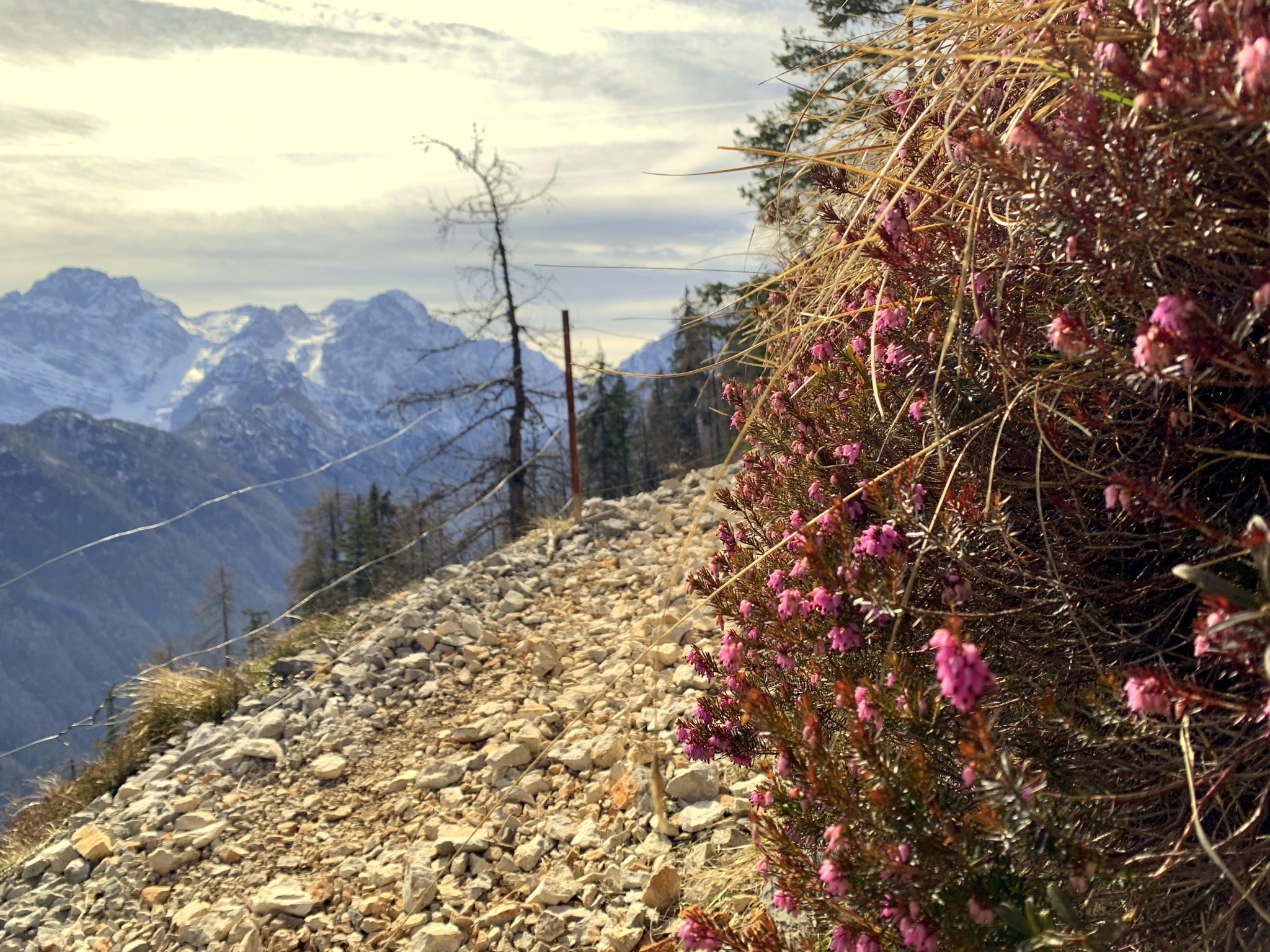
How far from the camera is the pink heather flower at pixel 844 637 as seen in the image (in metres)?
1.86

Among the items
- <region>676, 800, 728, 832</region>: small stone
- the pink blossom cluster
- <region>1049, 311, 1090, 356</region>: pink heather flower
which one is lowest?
<region>676, 800, 728, 832</region>: small stone

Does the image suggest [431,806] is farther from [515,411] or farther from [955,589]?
[515,411]

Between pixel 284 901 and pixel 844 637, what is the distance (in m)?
3.33

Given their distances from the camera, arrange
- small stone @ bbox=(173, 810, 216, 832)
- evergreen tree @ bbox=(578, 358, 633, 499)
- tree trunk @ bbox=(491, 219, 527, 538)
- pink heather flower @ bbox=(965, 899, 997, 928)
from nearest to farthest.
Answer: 1. pink heather flower @ bbox=(965, 899, 997, 928)
2. small stone @ bbox=(173, 810, 216, 832)
3. tree trunk @ bbox=(491, 219, 527, 538)
4. evergreen tree @ bbox=(578, 358, 633, 499)

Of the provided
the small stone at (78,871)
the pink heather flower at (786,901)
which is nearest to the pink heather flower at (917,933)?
the pink heather flower at (786,901)

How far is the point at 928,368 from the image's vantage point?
202 centimetres

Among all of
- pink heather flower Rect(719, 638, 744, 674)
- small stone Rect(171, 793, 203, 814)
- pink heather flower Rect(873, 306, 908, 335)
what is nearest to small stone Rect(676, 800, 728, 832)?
pink heather flower Rect(719, 638, 744, 674)

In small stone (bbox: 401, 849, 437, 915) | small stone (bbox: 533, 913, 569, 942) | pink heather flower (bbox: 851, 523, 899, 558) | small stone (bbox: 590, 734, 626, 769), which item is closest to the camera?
pink heather flower (bbox: 851, 523, 899, 558)

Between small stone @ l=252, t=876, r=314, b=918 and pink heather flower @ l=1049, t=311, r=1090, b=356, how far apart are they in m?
3.96

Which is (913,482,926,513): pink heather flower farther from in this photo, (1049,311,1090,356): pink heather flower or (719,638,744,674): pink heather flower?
(719,638,744,674): pink heather flower

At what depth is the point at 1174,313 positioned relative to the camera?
1.25m

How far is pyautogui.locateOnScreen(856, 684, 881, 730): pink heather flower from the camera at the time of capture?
1.56 metres

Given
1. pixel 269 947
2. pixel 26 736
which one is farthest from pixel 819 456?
pixel 26 736

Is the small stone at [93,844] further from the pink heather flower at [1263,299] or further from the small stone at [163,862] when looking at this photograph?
the pink heather flower at [1263,299]
